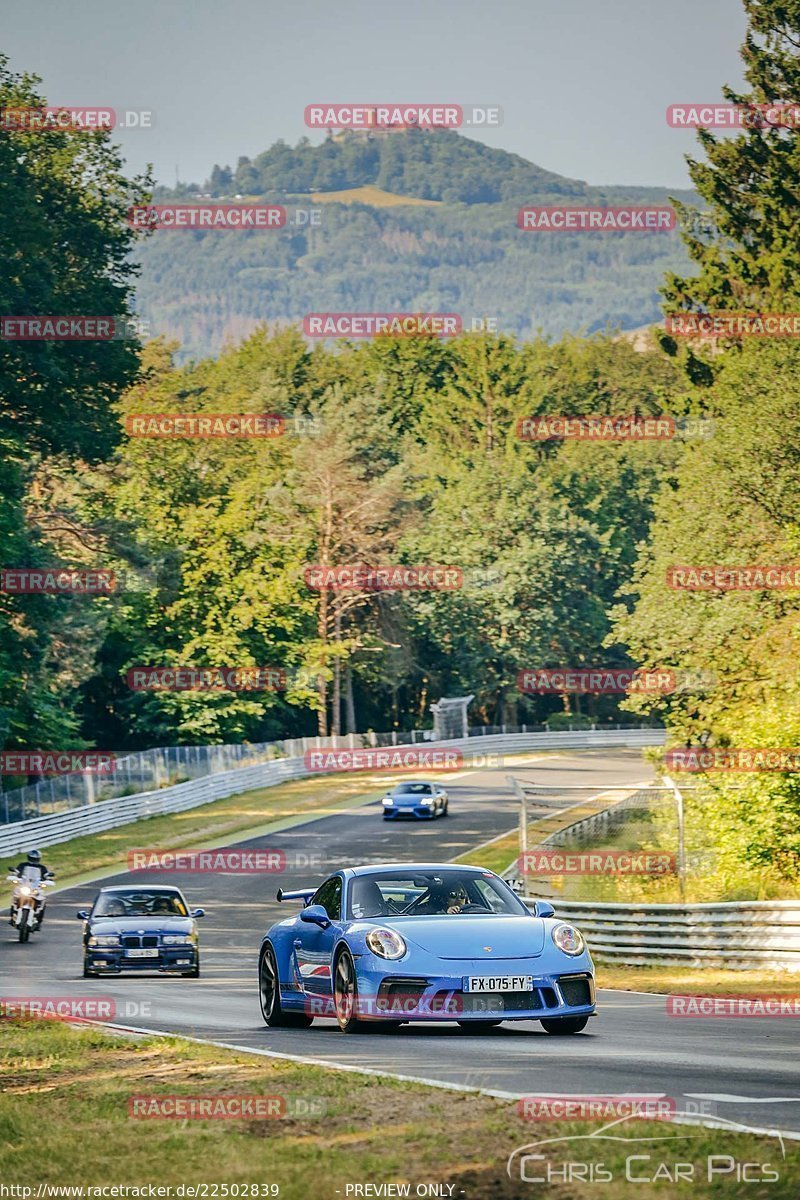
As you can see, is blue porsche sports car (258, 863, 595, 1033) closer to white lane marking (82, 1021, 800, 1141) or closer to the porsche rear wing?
the porsche rear wing

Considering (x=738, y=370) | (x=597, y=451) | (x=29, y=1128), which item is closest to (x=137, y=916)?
(x=29, y=1128)

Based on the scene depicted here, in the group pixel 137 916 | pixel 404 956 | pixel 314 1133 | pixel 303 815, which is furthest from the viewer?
pixel 303 815

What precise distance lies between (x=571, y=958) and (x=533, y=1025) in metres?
1.80

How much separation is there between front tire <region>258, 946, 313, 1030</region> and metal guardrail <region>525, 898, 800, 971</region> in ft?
29.2

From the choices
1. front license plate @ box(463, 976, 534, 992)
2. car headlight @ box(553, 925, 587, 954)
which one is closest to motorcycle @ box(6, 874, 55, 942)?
car headlight @ box(553, 925, 587, 954)

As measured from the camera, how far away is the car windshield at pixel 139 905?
80.5 feet

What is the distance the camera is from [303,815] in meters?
57.8

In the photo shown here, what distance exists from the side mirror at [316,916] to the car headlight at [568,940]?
188 cm

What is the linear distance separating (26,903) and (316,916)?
57.8ft

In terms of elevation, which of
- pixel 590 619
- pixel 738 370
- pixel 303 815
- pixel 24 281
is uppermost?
pixel 24 281

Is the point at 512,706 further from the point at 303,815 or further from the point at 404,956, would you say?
the point at 404,956

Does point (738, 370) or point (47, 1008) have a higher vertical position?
point (738, 370)

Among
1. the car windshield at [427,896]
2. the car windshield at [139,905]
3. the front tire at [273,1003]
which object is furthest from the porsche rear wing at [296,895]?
the car windshield at [139,905]

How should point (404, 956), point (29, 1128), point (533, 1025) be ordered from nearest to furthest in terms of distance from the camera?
point (29, 1128) < point (404, 956) < point (533, 1025)
